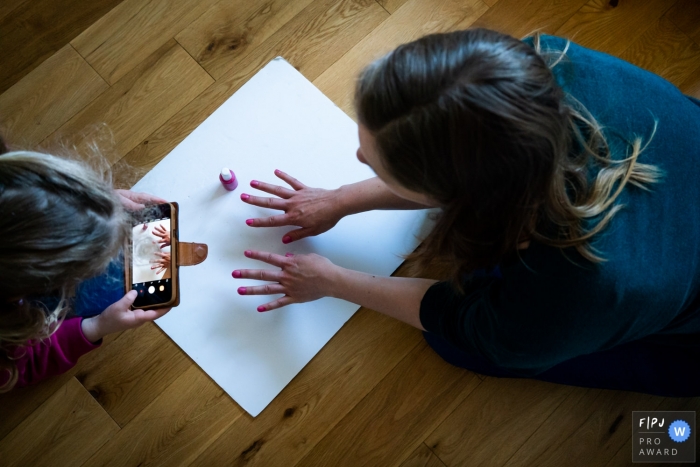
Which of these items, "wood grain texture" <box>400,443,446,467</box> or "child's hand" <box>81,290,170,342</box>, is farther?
"wood grain texture" <box>400,443,446,467</box>

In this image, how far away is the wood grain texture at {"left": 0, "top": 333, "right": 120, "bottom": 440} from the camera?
840 millimetres

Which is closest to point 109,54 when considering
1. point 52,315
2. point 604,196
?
point 52,315

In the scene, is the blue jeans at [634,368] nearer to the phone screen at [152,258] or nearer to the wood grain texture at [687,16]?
the phone screen at [152,258]

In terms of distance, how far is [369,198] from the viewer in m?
0.80

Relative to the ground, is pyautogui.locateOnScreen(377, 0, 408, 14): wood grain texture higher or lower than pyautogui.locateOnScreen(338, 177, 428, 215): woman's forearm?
higher

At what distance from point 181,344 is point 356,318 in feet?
0.97

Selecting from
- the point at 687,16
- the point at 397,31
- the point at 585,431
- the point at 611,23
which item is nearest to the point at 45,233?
the point at 397,31

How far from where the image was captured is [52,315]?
67 centimetres

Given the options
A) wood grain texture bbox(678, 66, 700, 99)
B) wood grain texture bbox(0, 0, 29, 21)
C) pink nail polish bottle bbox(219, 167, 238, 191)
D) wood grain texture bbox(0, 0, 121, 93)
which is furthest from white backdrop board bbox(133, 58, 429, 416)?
wood grain texture bbox(678, 66, 700, 99)

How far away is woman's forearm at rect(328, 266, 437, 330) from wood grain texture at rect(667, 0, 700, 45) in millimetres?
739

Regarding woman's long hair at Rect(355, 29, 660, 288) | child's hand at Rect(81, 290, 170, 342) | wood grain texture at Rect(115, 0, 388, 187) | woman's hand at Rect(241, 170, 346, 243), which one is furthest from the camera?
wood grain texture at Rect(115, 0, 388, 187)

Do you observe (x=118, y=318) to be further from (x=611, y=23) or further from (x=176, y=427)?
(x=611, y=23)

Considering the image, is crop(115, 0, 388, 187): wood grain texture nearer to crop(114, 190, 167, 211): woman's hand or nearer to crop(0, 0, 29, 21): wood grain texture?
crop(114, 190, 167, 211): woman's hand

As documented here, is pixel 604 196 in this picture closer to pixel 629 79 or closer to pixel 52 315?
pixel 629 79
